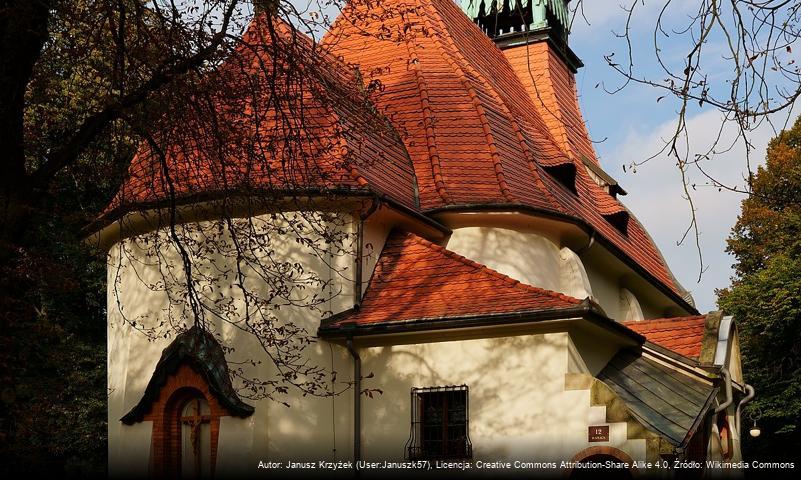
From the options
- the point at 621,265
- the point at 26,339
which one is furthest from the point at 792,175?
the point at 26,339

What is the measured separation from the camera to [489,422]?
1323cm

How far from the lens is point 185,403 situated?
14.4m

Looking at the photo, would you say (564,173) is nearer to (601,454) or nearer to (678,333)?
(678,333)

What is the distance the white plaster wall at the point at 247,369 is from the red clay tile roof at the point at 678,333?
14.5 feet

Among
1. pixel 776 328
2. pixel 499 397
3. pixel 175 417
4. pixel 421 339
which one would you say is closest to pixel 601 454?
pixel 499 397

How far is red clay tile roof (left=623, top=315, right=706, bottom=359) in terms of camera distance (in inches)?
623

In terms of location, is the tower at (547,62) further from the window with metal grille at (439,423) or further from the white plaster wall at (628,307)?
the window with metal grille at (439,423)

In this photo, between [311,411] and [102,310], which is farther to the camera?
[102,310]

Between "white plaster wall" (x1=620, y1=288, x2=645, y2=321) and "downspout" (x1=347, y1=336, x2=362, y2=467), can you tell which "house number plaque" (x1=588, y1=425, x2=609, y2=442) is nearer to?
"downspout" (x1=347, y1=336, x2=362, y2=467)

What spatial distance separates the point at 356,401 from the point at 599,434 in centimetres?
314

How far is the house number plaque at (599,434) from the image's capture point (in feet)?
41.1

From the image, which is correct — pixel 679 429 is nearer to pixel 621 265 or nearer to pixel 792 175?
pixel 621 265

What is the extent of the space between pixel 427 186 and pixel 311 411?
4.17m

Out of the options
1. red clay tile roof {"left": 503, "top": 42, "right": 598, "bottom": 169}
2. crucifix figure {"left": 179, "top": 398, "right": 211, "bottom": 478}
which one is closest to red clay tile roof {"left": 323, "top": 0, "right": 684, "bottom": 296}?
red clay tile roof {"left": 503, "top": 42, "right": 598, "bottom": 169}
